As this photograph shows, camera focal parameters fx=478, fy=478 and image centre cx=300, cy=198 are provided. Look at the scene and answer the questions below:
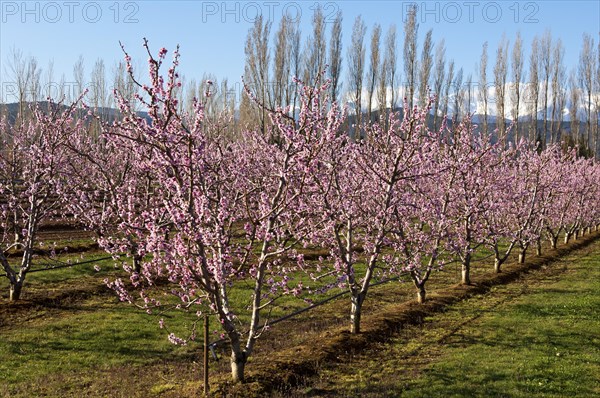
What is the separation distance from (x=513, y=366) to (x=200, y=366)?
670 cm

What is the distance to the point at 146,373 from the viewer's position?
9.91 m

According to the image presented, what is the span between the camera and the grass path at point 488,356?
9.09 metres

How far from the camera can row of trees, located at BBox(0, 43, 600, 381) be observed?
7.79 meters

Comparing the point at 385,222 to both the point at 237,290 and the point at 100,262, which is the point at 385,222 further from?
the point at 100,262

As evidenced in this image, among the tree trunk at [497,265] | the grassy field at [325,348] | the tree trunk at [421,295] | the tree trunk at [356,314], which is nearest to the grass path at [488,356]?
the grassy field at [325,348]

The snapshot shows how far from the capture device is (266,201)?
31.5ft

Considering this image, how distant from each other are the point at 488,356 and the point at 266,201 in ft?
20.2

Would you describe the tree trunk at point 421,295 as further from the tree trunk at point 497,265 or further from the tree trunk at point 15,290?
the tree trunk at point 15,290

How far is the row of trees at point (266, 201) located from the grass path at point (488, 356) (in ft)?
5.38

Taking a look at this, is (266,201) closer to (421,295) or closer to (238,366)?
(238,366)

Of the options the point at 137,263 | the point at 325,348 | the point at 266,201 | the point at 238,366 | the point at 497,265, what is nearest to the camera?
the point at 238,366

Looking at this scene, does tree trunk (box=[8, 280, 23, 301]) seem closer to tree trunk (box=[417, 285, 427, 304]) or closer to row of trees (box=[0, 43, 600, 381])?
row of trees (box=[0, 43, 600, 381])

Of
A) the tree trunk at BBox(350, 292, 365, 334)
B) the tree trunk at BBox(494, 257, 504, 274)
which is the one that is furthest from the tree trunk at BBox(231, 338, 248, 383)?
the tree trunk at BBox(494, 257, 504, 274)

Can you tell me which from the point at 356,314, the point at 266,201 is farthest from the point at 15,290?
the point at 356,314
